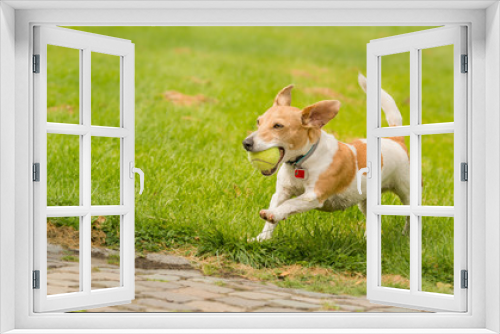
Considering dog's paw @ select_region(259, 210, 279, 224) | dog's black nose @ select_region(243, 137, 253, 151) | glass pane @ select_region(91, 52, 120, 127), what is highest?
glass pane @ select_region(91, 52, 120, 127)

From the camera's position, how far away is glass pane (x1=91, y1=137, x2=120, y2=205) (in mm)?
3762

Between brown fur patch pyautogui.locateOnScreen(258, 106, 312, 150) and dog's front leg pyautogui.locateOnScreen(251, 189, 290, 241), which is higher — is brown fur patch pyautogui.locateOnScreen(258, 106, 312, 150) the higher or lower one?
the higher one

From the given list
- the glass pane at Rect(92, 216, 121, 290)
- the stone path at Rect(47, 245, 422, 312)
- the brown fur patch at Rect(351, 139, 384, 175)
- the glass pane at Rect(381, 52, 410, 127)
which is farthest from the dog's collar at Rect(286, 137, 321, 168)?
the glass pane at Rect(381, 52, 410, 127)

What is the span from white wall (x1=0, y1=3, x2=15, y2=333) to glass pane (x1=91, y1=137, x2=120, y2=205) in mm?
1378

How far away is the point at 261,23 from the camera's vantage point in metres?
2.37

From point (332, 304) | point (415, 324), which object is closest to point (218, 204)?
point (332, 304)

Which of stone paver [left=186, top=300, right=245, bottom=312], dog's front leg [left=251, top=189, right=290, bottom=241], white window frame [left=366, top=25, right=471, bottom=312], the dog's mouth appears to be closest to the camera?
white window frame [left=366, top=25, right=471, bottom=312]

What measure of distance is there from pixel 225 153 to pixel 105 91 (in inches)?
71.1

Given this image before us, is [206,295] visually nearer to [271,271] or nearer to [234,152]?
[271,271]

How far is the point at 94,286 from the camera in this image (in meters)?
2.84

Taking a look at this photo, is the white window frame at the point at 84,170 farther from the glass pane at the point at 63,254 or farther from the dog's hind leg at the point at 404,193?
the dog's hind leg at the point at 404,193

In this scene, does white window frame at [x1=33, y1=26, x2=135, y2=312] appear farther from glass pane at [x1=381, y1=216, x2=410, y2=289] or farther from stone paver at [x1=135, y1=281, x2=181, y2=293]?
glass pane at [x1=381, y1=216, x2=410, y2=289]

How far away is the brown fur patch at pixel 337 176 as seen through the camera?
11.8 feet

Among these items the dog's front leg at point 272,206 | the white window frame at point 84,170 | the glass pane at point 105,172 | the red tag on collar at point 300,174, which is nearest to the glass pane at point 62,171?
the glass pane at point 105,172
